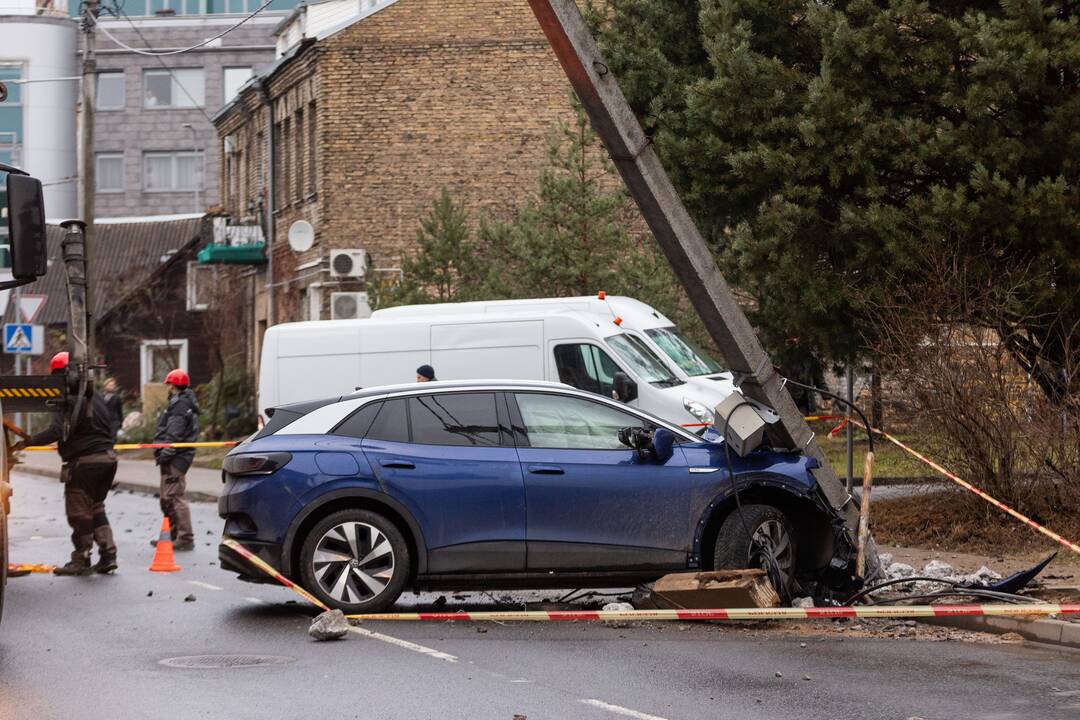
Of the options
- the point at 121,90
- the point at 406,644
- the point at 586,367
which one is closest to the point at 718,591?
the point at 406,644

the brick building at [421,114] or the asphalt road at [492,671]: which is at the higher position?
the brick building at [421,114]

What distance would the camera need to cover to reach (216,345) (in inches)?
1747

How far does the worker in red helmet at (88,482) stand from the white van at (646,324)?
21.0ft

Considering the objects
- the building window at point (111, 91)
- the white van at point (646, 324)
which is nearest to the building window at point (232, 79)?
the building window at point (111, 91)

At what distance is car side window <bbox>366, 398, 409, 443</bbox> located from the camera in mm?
12047

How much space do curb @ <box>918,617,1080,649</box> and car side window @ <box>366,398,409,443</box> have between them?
150 inches

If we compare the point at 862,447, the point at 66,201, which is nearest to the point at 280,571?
the point at 862,447

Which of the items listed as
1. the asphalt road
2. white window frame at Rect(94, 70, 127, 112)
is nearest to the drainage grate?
the asphalt road

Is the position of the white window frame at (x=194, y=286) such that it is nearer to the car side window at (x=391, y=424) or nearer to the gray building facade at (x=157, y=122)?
the gray building facade at (x=157, y=122)

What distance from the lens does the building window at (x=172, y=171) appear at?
7156cm

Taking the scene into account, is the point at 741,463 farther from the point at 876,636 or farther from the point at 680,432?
the point at 876,636

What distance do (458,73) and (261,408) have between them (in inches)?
575

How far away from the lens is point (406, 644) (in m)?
10.6

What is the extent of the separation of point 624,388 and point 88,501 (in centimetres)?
622
